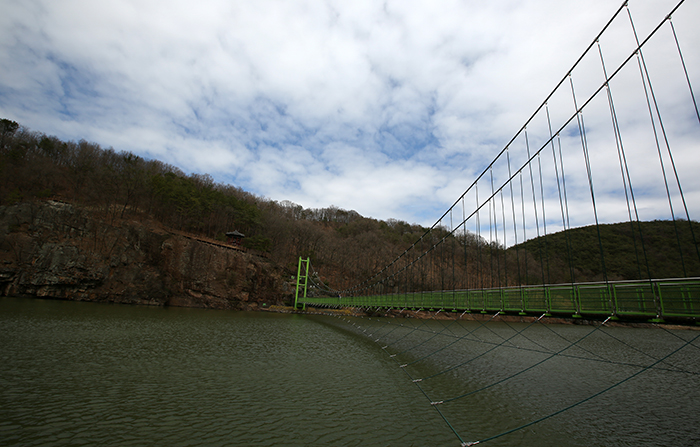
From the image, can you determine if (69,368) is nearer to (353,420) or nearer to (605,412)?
(353,420)

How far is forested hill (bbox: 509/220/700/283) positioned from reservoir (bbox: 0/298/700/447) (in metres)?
23.6

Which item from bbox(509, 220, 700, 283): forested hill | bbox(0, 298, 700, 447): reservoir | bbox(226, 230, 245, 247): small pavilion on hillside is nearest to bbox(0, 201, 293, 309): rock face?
Answer: bbox(226, 230, 245, 247): small pavilion on hillside

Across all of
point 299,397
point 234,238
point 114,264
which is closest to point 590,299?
point 299,397

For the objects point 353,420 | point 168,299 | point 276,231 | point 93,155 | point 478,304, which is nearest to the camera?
point 353,420

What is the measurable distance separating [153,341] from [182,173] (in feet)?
143

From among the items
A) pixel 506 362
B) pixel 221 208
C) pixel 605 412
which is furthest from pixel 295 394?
pixel 221 208

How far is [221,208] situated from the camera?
127 ft

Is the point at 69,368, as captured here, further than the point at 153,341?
No

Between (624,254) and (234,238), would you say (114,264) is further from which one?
(624,254)

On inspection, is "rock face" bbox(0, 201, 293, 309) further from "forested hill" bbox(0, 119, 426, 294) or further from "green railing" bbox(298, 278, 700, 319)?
"green railing" bbox(298, 278, 700, 319)

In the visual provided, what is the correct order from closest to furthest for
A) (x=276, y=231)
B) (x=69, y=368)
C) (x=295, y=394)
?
(x=295, y=394), (x=69, y=368), (x=276, y=231)

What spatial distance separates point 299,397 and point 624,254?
47.2m

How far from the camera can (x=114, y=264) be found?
26.9 metres

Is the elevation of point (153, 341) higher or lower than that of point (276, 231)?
lower
